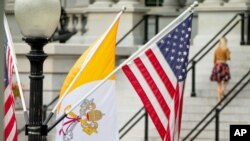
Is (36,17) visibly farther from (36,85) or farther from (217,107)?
(217,107)

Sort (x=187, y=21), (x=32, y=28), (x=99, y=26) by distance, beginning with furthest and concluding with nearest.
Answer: (x=99, y=26), (x=187, y=21), (x=32, y=28)

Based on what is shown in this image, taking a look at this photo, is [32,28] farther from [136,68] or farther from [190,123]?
[190,123]

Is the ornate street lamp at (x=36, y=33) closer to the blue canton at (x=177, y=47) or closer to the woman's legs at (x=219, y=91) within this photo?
the blue canton at (x=177, y=47)

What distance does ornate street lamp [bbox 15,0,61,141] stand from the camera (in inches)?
432

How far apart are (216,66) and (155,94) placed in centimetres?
774

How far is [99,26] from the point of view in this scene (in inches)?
1066

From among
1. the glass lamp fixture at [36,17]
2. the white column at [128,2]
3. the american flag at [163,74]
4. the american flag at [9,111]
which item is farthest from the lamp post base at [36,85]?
the white column at [128,2]

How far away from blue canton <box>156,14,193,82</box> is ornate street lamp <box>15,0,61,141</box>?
13.6 ft

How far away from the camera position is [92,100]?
1498 centimetres

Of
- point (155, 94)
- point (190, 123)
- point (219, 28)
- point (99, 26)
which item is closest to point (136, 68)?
point (155, 94)

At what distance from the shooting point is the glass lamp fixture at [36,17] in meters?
11.0

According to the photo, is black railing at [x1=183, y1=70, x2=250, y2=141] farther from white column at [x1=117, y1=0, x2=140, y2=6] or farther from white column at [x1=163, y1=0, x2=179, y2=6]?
white column at [x1=163, y1=0, x2=179, y2=6]

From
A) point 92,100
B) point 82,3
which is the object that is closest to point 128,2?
point 82,3

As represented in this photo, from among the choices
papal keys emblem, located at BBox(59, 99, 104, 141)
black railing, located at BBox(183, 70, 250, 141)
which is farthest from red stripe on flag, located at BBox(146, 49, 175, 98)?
black railing, located at BBox(183, 70, 250, 141)
